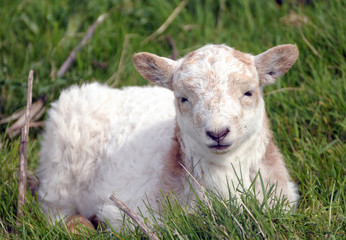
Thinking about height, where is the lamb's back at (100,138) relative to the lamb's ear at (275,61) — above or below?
below

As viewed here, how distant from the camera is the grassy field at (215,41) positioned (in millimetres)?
3398

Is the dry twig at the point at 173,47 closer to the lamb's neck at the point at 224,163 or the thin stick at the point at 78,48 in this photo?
the thin stick at the point at 78,48

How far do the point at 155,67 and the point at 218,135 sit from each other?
89 centimetres

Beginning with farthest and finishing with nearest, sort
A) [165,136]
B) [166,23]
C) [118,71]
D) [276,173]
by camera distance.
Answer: [166,23]
[118,71]
[165,136]
[276,173]

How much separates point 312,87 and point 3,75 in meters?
3.35

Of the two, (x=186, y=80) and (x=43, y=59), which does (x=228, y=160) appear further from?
(x=43, y=59)

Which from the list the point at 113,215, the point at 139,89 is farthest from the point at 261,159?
the point at 139,89

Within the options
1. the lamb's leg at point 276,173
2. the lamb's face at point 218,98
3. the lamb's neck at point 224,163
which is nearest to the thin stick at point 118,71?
the lamb's face at point 218,98

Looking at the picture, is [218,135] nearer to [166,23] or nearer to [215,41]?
[215,41]

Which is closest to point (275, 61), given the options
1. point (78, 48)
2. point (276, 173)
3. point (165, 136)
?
point (276, 173)

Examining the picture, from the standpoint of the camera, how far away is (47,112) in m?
5.54

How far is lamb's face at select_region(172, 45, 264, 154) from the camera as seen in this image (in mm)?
3504

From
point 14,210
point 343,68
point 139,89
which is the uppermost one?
point 343,68

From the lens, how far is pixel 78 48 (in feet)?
20.5
